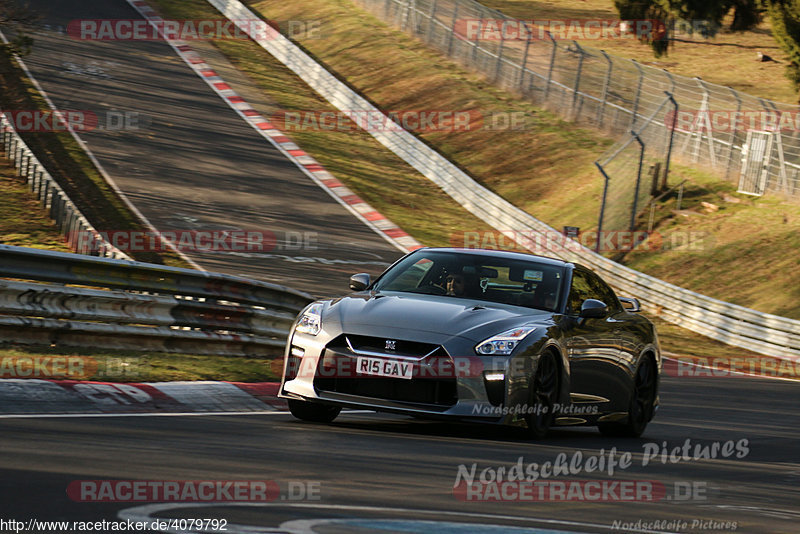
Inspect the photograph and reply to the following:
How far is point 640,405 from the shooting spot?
1123 centimetres

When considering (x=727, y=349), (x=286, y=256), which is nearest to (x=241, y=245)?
(x=286, y=256)

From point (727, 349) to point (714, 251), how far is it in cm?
626

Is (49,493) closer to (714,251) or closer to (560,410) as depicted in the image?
(560,410)

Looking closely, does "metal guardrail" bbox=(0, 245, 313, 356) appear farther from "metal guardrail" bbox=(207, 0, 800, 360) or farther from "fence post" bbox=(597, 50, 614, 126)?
"fence post" bbox=(597, 50, 614, 126)

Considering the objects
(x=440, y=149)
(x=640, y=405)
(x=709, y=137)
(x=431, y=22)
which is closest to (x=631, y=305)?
(x=640, y=405)

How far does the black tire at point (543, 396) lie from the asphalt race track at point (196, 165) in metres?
12.1

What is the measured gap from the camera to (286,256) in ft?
81.7

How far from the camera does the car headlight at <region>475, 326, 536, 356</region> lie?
29.6 feet

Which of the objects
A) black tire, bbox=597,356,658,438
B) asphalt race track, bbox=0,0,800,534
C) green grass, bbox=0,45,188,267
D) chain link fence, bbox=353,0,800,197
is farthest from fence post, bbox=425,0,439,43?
black tire, bbox=597,356,658,438

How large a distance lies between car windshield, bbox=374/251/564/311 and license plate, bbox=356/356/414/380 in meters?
1.31

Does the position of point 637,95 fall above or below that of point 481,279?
below

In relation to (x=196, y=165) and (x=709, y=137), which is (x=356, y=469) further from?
(x=709, y=137)

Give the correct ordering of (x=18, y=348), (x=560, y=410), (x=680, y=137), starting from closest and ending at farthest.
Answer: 1. (x=560, y=410)
2. (x=18, y=348)
3. (x=680, y=137)

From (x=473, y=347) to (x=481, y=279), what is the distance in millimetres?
1237
